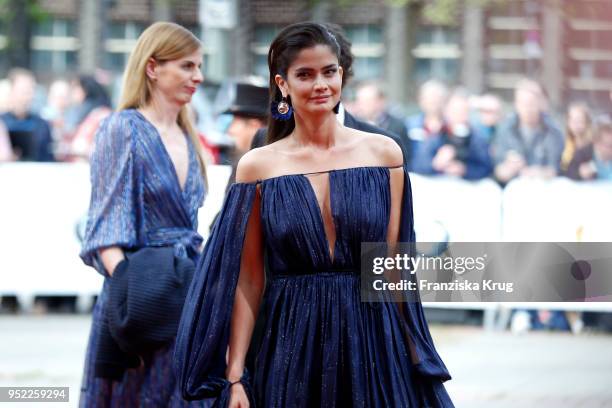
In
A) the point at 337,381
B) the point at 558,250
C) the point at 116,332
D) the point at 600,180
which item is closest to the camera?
the point at 337,381

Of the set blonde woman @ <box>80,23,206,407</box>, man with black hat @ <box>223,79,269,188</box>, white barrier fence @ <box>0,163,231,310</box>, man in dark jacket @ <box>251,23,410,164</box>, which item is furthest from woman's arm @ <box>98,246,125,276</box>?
white barrier fence @ <box>0,163,231,310</box>

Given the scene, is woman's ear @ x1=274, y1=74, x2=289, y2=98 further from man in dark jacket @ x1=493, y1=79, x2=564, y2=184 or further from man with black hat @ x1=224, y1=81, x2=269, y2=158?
man in dark jacket @ x1=493, y1=79, x2=564, y2=184

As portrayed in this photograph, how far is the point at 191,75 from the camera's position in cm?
563

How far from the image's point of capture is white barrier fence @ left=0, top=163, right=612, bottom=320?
11398mm

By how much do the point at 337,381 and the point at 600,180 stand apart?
845cm

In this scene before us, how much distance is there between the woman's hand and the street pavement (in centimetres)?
380

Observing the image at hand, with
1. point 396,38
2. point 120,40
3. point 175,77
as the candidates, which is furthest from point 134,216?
point 120,40

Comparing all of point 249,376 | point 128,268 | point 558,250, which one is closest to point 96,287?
point 558,250

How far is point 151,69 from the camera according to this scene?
562 cm

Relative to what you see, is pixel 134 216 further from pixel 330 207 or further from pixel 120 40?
pixel 120 40

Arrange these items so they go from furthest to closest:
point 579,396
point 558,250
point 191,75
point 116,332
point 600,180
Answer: point 600,180, point 579,396, point 558,250, point 191,75, point 116,332

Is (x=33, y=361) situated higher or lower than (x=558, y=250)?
lower

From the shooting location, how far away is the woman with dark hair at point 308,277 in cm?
404

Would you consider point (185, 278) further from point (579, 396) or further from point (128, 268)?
point (579, 396)
